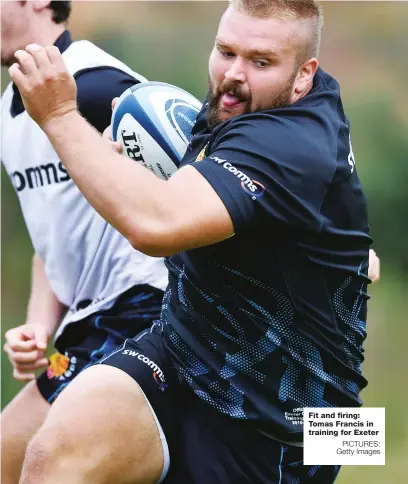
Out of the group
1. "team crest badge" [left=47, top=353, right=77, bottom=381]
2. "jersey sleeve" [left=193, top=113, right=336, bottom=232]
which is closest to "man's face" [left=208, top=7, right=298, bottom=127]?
"jersey sleeve" [left=193, top=113, right=336, bottom=232]

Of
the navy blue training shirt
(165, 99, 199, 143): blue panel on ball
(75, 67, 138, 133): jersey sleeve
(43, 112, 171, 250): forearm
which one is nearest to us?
(43, 112, 171, 250): forearm

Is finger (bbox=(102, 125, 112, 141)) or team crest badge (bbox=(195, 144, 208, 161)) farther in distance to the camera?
finger (bbox=(102, 125, 112, 141))

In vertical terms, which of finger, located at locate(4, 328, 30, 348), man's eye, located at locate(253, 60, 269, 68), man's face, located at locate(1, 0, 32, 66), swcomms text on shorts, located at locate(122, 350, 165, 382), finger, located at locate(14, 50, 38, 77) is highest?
man's face, located at locate(1, 0, 32, 66)

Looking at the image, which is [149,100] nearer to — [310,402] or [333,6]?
[310,402]

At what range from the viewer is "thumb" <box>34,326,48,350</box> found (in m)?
4.28

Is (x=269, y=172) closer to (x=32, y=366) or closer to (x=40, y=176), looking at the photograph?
(x=40, y=176)

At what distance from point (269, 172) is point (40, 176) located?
1.57 metres

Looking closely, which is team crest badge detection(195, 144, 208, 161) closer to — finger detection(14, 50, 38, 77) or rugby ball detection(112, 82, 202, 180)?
rugby ball detection(112, 82, 202, 180)

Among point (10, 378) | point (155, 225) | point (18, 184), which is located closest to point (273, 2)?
point (155, 225)

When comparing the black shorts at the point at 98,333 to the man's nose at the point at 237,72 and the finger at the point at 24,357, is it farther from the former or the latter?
the man's nose at the point at 237,72

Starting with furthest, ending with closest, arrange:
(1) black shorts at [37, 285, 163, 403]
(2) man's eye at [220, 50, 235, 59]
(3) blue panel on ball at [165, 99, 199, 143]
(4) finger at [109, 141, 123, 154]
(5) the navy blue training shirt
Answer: (1) black shorts at [37, 285, 163, 403]
(3) blue panel on ball at [165, 99, 199, 143]
(4) finger at [109, 141, 123, 154]
(2) man's eye at [220, 50, 235, 59]
(5) the navy blue training shirt

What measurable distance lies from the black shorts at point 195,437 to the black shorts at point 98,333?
0.64 meters

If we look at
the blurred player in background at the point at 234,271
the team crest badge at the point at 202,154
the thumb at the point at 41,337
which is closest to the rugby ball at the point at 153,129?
the blurred player in background at the point at 234,271

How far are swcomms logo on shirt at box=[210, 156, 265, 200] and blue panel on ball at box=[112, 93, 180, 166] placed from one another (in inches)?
27.0
